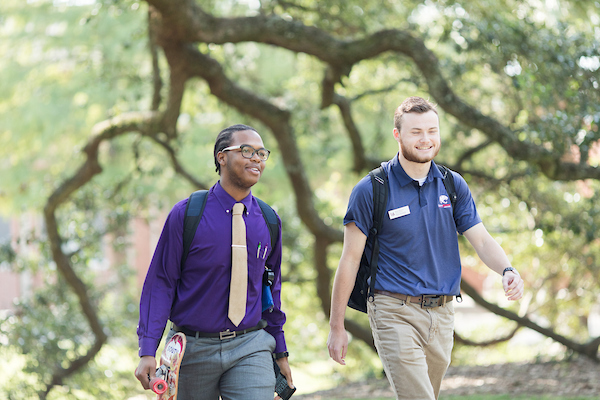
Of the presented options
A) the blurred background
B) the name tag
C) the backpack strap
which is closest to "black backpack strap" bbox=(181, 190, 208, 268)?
the backpack strap

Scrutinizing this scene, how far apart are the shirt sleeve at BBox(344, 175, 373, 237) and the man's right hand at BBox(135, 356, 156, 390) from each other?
1248 millimetres

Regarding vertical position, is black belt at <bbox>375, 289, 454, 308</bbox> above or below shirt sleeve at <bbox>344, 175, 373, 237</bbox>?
below

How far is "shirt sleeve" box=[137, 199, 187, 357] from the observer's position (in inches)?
133

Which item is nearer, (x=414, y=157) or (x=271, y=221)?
(x=414, y=157)

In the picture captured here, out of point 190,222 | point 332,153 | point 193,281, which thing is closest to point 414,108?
point 190,222

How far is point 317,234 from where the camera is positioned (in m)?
9.38

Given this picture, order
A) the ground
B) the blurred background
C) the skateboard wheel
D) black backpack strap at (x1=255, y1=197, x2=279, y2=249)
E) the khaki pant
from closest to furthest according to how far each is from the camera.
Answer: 1. the skateboard wheel
2. the khaki pant
3. black backpack strap at (x1=255, y1=197, x2=279, y2=249)
4. the blurred background
5. the ground

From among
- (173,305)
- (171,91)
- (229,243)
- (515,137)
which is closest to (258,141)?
(229,243)

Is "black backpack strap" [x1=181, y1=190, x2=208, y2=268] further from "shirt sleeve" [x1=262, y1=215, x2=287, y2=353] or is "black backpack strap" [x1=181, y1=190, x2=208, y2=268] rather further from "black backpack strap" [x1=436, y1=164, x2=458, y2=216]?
"black backpack strap" [x1=436, y1=164, x2=458, y2=216]

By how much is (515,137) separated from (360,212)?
373 cm

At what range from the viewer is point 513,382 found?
8.92 metres

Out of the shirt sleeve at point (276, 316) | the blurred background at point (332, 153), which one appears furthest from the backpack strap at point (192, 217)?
the blurred background at point (332, 153)

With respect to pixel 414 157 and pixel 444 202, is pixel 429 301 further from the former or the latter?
pixel 414 157

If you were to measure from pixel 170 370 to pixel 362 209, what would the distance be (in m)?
1.29
